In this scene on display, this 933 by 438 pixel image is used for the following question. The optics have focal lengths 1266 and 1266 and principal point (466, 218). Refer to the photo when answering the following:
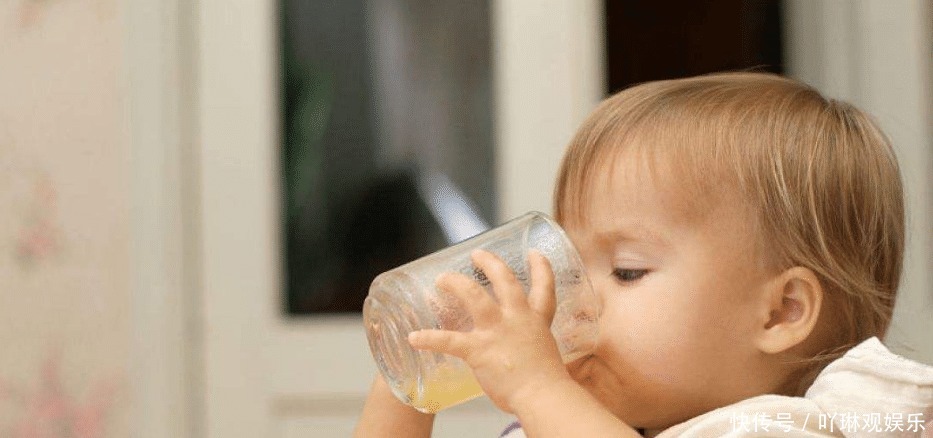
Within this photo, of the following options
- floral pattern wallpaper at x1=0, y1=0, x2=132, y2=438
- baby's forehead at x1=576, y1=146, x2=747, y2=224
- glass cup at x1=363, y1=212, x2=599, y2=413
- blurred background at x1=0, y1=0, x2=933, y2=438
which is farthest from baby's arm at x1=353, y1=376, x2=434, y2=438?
floral pattern wallpaper at x1=0, y1=0, x2=132, y2=438

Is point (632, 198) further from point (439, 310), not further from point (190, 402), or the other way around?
point (190, 402)

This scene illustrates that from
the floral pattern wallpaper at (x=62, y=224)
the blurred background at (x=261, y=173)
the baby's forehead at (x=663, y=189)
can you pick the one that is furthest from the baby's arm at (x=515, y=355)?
the floral pattern wallpaper at (x=62, y=224)

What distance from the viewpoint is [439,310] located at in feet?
2.76

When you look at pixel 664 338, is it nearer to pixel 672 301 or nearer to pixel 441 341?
pixel 672 301

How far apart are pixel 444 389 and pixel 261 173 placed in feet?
3.56

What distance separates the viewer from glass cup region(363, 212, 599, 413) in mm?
855

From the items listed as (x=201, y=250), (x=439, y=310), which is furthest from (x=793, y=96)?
(x=201, y=250)

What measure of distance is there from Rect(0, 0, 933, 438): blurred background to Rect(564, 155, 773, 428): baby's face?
3.18ft

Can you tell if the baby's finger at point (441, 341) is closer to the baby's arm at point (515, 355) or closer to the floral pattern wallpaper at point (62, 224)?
the baby's arm at point (515, 355)

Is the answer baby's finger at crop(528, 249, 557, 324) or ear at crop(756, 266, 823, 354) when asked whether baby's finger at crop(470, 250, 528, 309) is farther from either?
ear at crop(756, 266, 823, 354)

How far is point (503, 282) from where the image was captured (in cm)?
82

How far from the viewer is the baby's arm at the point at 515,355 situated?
0.81 meters

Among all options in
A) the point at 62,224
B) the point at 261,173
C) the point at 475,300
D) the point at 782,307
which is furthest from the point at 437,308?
the point at 62,224

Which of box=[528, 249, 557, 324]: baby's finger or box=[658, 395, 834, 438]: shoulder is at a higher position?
box=[528, 249, 557, 324]: baby's finger
